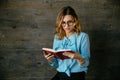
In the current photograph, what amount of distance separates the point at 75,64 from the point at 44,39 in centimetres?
61

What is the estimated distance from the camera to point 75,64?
2422 mm

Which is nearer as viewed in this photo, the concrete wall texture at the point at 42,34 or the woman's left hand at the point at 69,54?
the woman's left hand at the point at 69,54

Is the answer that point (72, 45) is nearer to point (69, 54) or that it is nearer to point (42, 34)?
point (69, 54)

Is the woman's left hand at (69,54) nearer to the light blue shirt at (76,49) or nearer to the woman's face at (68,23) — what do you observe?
the light blue shirt at (76,49)

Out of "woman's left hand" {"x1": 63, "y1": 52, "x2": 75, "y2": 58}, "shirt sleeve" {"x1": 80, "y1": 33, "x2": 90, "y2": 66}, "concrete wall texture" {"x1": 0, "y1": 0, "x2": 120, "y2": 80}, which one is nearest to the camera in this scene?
"woman's left hand" {"x1": 63, "y1": 52, "x2": 75, "y2": 58}

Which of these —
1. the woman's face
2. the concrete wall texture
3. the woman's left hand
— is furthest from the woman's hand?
the concrete wall texture

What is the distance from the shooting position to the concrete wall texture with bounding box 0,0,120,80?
112 inches

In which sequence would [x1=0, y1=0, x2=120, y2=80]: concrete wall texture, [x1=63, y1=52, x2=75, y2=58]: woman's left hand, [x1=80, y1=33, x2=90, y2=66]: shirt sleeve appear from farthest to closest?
1. [x1=0, y1=0, x2=120, y2=80]: concrete wall texture
2. [x1=80, y1=33, x2=90, y2=66]: shirt sleeve
3. [x1=63, y1=52, x2=75, y2=58]: woman's left hand

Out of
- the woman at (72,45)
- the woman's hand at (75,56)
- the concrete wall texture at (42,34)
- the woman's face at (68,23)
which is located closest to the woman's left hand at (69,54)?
the woman's hand at (75,56)

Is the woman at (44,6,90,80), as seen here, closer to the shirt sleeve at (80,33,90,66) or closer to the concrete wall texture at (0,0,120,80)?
the shirt sleeve at (80,33,90,66)

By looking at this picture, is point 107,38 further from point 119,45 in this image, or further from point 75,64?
point 75,64

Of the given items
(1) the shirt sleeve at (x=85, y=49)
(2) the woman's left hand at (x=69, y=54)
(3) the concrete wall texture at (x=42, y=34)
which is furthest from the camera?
(3) the concrete wall texture at (x=42, y=34)

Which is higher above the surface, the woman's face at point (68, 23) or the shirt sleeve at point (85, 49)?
the woman's face at point (68, 23)

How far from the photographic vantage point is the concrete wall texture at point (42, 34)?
2.83 m
